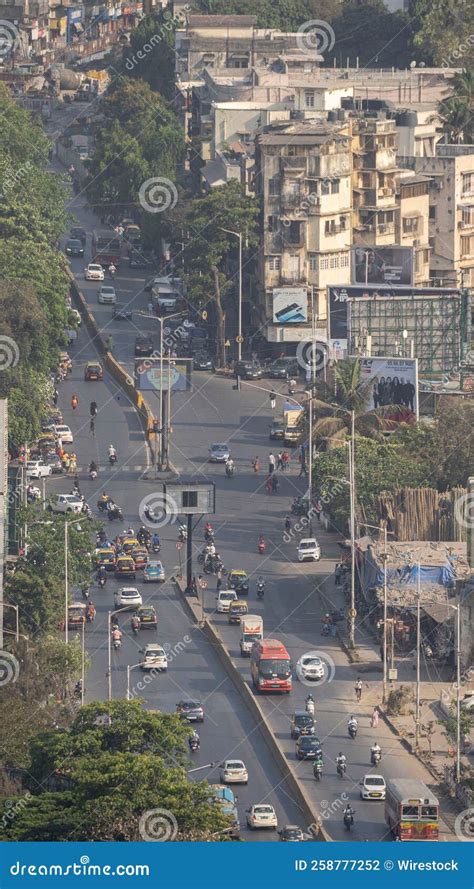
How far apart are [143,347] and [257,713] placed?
63.9m

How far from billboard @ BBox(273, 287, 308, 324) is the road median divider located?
46.8 m

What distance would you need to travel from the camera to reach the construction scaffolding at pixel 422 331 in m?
151

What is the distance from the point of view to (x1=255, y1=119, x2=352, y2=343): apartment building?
16762 centimetres

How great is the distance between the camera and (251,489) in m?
138

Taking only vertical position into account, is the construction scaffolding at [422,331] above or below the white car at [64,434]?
above

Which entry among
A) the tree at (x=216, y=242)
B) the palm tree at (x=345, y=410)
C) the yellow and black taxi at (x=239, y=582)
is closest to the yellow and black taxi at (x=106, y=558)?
the yellow and black taxi at (x=239, y=582)

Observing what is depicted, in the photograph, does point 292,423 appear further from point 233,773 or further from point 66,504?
point 233,773

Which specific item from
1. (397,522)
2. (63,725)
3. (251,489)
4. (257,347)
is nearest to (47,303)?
(257,347)

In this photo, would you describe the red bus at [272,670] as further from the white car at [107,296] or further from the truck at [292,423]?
the white car at [107,296]

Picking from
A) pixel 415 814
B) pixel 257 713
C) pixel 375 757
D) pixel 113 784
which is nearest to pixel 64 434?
pixel 257 713

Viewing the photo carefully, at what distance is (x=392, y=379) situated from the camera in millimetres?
143625

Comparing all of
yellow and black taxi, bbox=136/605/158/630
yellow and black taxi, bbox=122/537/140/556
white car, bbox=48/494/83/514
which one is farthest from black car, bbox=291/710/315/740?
white car, bbox=48/494/83/514

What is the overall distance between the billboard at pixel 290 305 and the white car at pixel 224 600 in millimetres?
50351

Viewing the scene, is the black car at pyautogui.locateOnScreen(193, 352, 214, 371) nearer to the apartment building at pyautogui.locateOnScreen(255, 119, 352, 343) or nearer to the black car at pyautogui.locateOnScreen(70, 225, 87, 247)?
the apartment building at pyautogui.locateOnScreen(255, 119, 352, 343)
